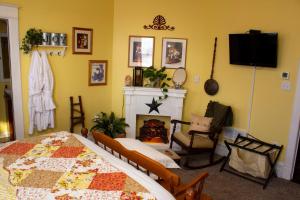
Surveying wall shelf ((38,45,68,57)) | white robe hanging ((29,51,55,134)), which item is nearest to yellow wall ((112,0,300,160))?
wall shelf ((38,45,68,57))

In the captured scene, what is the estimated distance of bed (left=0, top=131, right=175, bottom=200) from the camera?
1.71 m

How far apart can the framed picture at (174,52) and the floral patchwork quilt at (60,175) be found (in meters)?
2.63

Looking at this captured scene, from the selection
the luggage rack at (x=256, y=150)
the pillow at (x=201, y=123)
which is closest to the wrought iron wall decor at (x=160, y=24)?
the pillow at (x=201, y=123)

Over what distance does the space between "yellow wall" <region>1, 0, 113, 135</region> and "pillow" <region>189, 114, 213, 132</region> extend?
5.46 ft

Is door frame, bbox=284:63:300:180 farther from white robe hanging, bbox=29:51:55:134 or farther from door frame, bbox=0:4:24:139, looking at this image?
door frame, bbox=0:4:24:139

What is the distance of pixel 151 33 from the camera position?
4.62m

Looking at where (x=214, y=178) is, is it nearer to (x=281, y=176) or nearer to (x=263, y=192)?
(x=263, y=192)

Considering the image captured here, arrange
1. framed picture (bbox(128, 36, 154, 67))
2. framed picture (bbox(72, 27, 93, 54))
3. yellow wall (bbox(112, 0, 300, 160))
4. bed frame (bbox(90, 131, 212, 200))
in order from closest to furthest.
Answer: bed frame (bbox(90, 131, 212, 200)) → yellow wall (bbox(112, 0, 300, 160)) → framed picture (bbox(72, 27, 93, 54)) → framed picture (bbox(128, 36, 154, 67))

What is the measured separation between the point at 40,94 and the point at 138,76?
158 centimetres

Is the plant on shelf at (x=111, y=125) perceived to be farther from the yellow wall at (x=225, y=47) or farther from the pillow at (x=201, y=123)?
the pillow at (x=201, y=123)

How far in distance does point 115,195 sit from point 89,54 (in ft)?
10.7

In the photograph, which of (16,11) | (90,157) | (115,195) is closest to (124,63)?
(16,11)

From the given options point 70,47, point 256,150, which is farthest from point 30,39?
point 256,150

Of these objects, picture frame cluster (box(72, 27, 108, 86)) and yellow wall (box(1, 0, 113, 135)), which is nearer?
yellow wall (box(1, 0, 113, 135))
